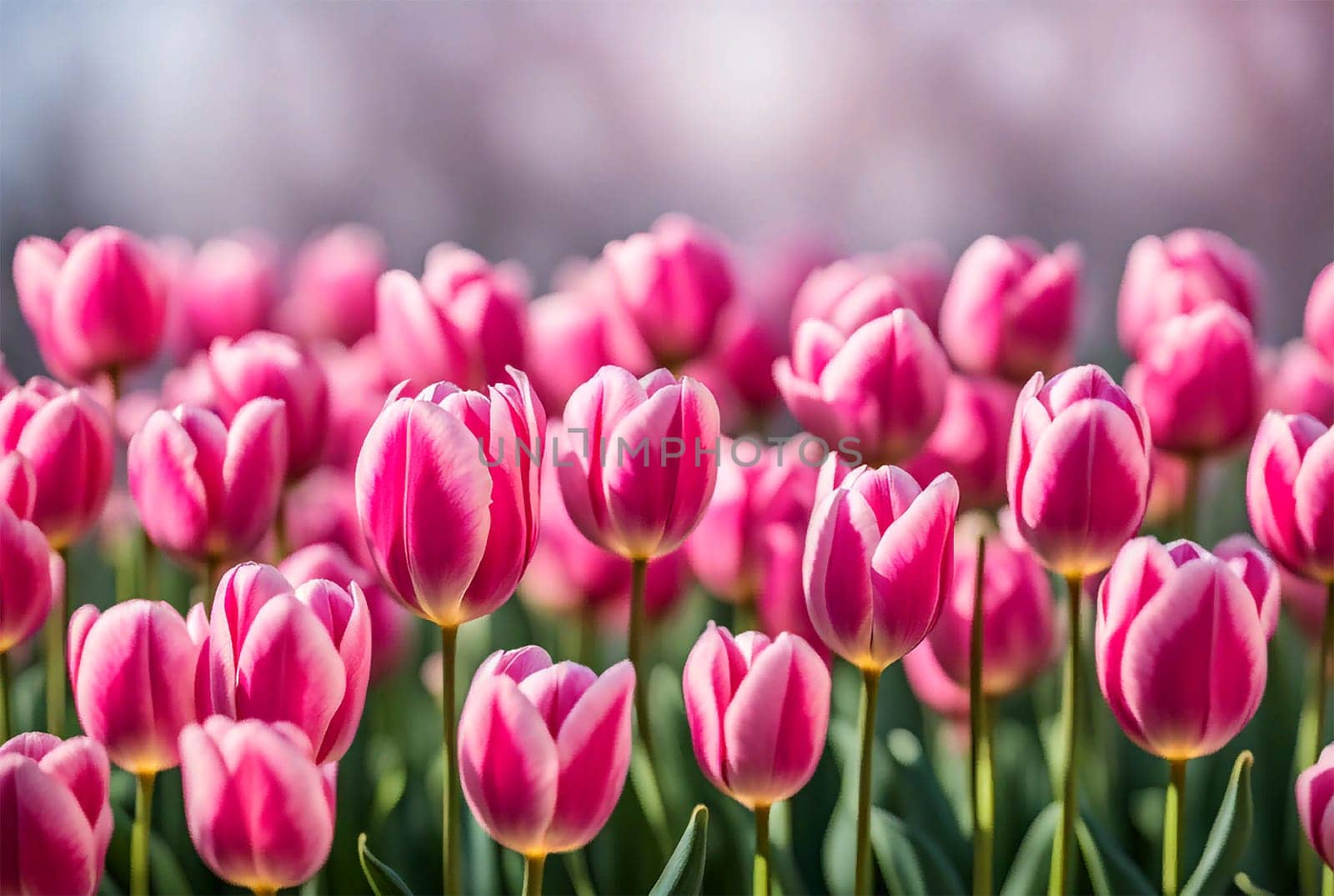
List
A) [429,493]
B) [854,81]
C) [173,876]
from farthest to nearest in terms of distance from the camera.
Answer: [854,81] < [173,876] < [429,493]

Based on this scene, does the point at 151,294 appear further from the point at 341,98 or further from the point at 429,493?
the point at 341,98

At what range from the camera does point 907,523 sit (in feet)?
1.06

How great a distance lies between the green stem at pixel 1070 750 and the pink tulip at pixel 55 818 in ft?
0.90

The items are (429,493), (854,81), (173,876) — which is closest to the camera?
(429,493)

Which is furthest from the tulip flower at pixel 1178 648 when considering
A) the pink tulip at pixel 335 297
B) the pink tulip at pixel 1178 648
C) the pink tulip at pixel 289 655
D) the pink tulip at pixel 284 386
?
the pink tulip at pixel 335 297

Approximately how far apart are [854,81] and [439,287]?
716 mm

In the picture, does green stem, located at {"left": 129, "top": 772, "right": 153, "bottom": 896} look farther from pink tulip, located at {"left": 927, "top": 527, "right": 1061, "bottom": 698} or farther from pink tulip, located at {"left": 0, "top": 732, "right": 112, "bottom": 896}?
pink tulip, located at {"left": 927, "top": 527, "right": 1061, "bottom": 698}

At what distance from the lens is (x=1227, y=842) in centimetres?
36

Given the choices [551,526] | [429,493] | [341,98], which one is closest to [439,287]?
[551,526]

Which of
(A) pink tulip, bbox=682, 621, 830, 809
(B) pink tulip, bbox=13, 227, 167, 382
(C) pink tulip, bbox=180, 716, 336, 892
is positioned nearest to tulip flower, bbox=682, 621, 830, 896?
(A) pink tulip, bbox=682, 621, 830, 809

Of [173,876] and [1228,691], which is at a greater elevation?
[1228,691]

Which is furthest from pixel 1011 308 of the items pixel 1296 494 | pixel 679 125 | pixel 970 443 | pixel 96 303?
pixel 679 125

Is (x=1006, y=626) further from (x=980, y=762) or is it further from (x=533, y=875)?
(x=533, y=875)

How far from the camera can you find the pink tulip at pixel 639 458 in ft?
1.14
